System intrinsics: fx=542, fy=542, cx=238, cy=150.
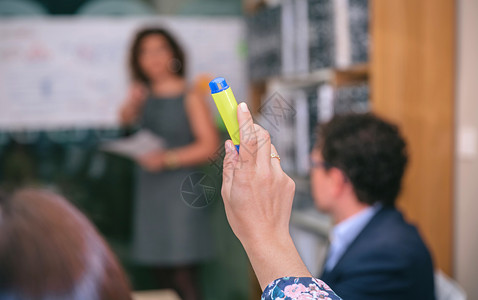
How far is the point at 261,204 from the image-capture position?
0.69 m

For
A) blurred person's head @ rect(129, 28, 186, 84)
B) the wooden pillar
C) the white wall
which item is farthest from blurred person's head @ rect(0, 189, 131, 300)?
blurred person's head @ rect(129, 28, 186, 84)

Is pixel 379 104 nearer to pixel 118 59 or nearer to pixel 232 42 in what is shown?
pixel 232 42

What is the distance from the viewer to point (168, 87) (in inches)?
120

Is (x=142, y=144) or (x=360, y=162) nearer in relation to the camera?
(x=360, y=162)

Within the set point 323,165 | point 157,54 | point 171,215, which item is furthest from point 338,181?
point 157,54

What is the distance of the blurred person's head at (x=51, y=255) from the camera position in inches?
21.3

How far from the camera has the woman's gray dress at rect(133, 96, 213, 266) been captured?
2.97 metres

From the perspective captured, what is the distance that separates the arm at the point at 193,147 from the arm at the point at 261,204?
212cm

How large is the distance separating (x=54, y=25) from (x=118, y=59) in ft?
1.50

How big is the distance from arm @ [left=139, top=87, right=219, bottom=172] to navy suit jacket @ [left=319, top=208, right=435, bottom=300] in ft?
4.93

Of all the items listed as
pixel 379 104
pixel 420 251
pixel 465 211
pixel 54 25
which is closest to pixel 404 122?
pixel 379 104

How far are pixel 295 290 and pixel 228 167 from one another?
17cm

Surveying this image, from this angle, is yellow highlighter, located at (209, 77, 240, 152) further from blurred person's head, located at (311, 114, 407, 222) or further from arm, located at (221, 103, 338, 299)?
blurred person's head, located at (311, 114, 407, 222)

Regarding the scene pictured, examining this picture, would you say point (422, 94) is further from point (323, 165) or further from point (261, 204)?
point (261, 204)
